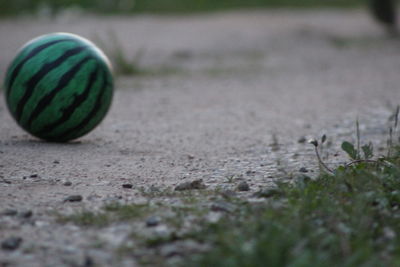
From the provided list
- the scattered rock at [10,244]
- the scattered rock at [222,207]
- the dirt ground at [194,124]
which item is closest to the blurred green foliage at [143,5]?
the dirt ground at [194,124]

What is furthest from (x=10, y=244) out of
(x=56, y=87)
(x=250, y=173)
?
(x=56, y=87)

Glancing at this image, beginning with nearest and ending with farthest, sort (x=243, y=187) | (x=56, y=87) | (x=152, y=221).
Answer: (x=152, y=221) → (x=243, y=187) → (x=56, y=87)

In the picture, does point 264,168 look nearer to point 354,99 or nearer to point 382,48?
point 354,99

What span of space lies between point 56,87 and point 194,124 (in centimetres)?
232

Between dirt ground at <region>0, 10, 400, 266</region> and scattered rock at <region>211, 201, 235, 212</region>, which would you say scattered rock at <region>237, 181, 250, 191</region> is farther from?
scattered rock at <region>211, 201, 235, 212</region>

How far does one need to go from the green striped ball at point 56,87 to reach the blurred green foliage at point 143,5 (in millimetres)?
17823

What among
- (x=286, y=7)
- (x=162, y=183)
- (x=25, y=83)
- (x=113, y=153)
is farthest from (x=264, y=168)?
(x=286, y=7)

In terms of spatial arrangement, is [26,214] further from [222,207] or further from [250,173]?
[250,173]

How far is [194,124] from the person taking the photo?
23.4ft

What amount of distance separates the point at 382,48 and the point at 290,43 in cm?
249

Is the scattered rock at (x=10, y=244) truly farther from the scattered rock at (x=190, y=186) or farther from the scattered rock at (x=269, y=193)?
the scattered rock at (x=269, y=193)

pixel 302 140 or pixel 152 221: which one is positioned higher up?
pixel 302 140

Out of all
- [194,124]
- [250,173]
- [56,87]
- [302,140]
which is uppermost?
[56,87]

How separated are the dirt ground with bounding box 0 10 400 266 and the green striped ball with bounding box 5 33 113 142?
0.75 ft
